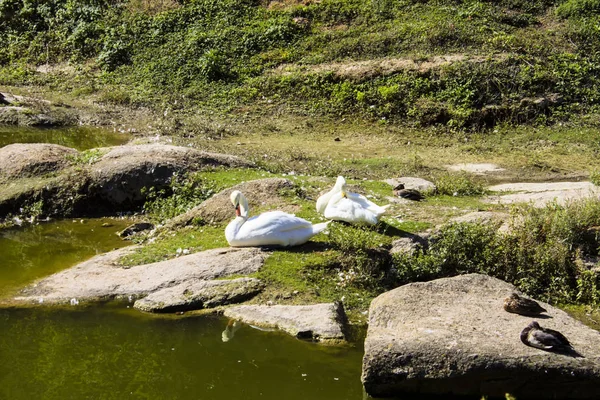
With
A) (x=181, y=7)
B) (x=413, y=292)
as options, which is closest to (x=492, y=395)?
(x=413, y=292)

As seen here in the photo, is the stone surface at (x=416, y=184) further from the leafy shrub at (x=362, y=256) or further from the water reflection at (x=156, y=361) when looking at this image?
the water reflection at (x=156, y=361)

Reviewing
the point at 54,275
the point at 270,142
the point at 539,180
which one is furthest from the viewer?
the point at 270,142

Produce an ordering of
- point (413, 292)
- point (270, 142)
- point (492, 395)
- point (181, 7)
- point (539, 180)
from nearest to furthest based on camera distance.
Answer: point (492, 395), point (413, 292), point (539, 180), point (270, 142), point (181, 7)

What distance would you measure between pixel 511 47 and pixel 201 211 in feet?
37.3

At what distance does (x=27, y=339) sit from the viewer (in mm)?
7812

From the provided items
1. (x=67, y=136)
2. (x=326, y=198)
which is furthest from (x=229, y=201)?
(x=67, y=136)

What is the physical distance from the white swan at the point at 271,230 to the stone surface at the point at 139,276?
0.51 feet

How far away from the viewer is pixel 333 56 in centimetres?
2038

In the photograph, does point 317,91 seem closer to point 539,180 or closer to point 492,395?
point 539,180

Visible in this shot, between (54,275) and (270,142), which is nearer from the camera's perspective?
(54,275)

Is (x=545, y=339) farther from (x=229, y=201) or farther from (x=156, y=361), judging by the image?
(x=229, y=201)

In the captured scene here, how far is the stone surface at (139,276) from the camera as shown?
28.6 feet

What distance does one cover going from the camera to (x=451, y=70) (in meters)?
18.2

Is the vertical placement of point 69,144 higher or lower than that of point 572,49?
lower
